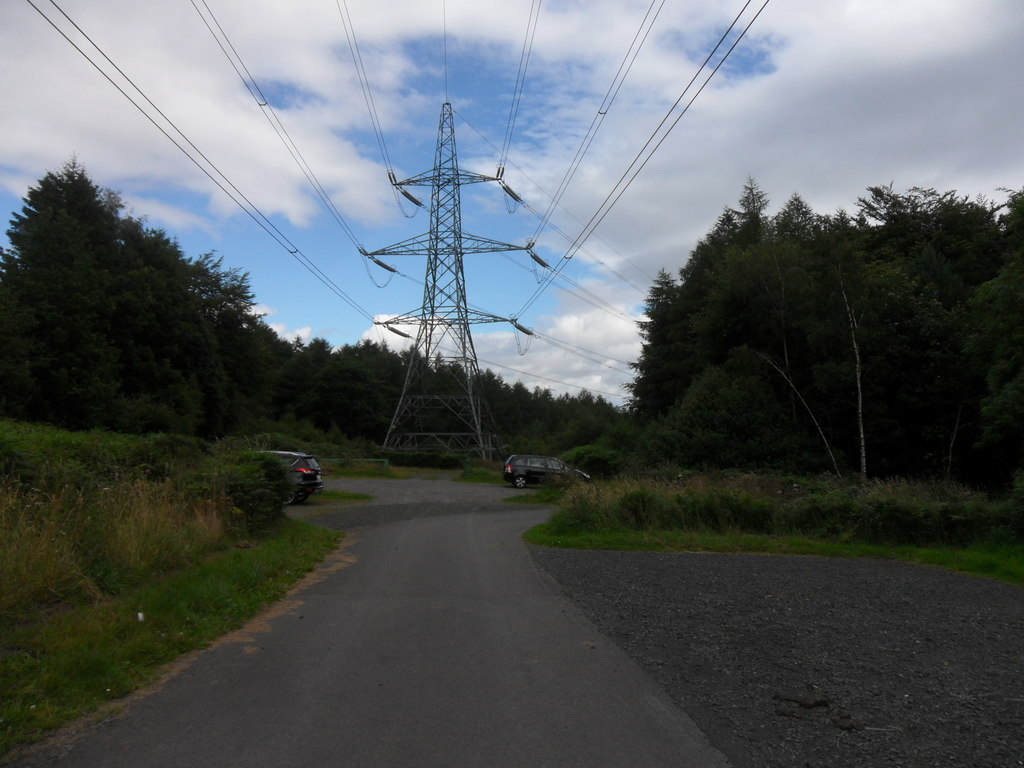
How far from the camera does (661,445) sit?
3588 centimetres

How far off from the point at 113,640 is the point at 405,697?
2690 millimetres

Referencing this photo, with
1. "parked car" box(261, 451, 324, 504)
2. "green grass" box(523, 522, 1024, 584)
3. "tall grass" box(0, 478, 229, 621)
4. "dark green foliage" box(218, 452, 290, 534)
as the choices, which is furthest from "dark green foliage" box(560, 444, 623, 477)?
"tall grass" box(0, 478, 229, 621)

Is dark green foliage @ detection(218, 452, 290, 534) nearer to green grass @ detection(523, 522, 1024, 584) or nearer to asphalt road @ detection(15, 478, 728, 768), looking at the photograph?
asphalt road @ detection(15, 478, 728, 768)

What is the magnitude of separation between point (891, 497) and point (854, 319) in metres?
16.8

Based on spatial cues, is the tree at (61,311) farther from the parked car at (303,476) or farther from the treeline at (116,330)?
the parked car at (303,476)

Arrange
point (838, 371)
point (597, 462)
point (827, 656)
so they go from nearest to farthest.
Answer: point (827, 656) < point (838, 371) < point (597, 462)

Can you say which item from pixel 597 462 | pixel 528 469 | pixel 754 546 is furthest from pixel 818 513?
pixel 528 469

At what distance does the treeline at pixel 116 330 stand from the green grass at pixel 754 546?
24462 mm

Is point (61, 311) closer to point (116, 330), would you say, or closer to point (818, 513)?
point (116, 330)

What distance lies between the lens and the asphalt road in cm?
427

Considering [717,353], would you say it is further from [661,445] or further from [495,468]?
[495,468]

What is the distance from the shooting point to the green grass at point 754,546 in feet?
48.4

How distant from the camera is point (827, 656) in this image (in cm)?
667

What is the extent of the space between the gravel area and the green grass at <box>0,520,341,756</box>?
13.1 feet
